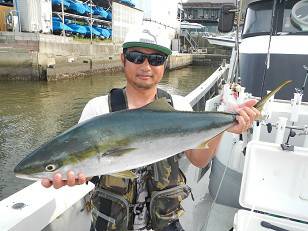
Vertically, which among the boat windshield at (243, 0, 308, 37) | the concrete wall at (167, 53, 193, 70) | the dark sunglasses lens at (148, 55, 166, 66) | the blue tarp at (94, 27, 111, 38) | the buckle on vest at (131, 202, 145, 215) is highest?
the blue tarp at (94, 27, 111, 38)

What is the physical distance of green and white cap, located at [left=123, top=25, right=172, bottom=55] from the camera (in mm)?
2322

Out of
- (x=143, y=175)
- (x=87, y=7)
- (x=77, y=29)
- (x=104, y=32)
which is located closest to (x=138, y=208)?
(x=143, y=175)

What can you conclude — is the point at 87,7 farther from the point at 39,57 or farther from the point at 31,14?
the point at 39,57

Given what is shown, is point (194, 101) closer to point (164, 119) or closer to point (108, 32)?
point (164, 119)

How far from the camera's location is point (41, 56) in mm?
22656

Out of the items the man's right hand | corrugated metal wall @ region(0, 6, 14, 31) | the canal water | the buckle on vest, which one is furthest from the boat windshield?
corrugated metal wall @ region(0, 6, 14, 31)

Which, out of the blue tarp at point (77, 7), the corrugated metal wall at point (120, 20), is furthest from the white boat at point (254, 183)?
the corrugated metal wall at point (120, 20)

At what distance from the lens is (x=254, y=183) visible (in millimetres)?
3527

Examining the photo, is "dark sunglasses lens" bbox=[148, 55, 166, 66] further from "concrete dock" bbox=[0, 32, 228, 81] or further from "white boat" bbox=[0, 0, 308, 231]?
"concrete dock" bbox=[0, 32, 228, 81]

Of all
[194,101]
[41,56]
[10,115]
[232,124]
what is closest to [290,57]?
[194,101]

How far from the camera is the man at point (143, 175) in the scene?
235 cm

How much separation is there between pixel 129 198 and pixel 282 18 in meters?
4.91

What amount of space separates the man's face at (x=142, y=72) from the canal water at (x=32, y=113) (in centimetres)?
689

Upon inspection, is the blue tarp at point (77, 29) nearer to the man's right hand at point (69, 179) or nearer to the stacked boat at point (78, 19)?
the stacked boat at point (78, 19)
